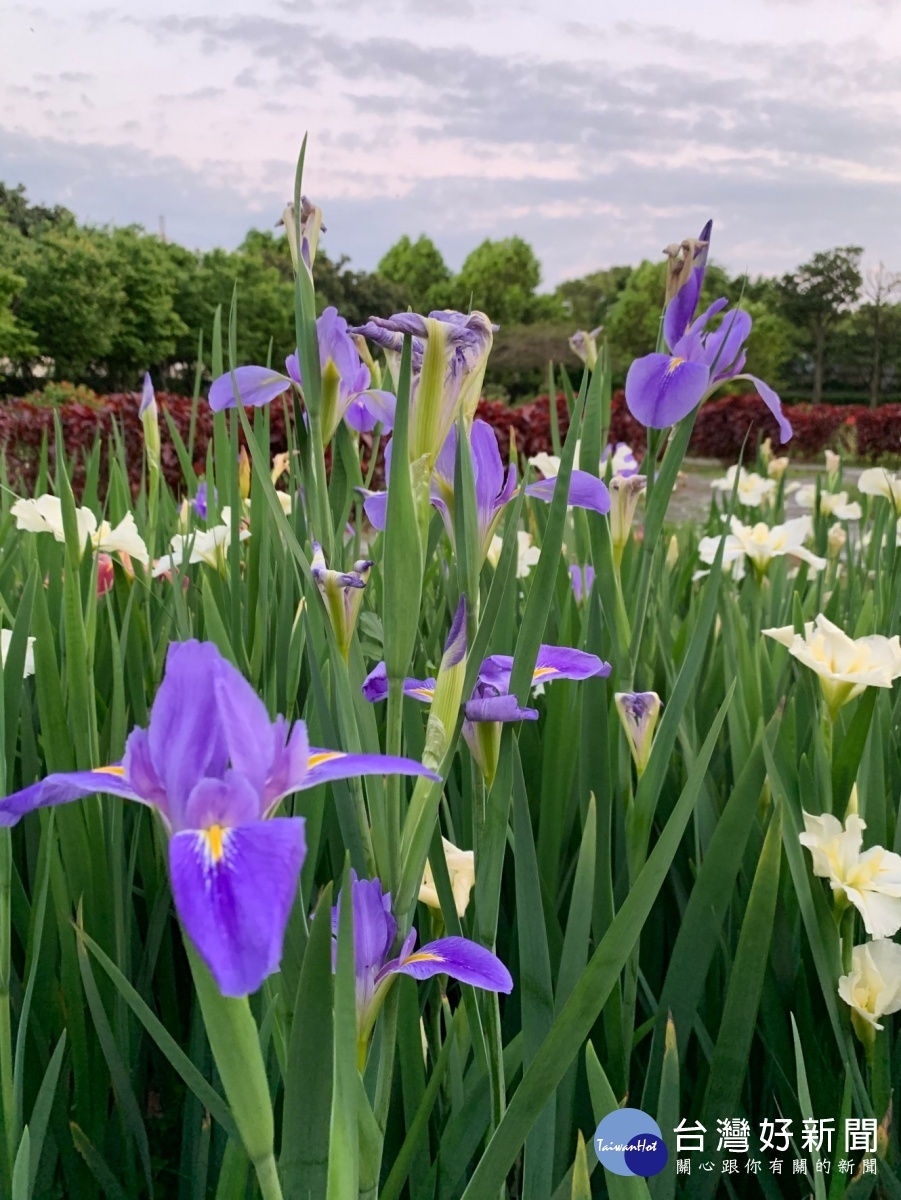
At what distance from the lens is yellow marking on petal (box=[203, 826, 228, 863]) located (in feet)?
0.83

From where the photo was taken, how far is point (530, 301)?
106 ft

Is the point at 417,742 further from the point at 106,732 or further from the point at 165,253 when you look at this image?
the point at 165,253

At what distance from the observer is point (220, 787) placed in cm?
28

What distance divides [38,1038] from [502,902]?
35cm

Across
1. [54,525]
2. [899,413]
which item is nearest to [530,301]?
[899,413]

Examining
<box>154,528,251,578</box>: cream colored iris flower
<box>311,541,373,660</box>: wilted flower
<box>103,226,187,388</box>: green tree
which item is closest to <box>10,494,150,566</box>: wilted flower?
<box>154,528,251,578</box>: cream colored iris flower

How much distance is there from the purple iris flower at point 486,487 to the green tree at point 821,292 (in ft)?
104

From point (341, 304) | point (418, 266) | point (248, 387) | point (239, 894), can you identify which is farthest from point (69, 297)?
point (239, 894)

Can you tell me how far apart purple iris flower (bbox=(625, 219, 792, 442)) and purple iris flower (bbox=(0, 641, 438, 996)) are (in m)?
0.40

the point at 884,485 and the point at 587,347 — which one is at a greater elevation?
the point at 587,347

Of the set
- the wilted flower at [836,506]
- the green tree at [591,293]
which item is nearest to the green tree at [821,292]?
the green tree at [591,293]

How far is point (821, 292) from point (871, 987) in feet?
111

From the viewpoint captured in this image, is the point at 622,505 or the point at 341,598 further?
the point at 622,505

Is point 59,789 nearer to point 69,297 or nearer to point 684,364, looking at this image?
point 684,364
